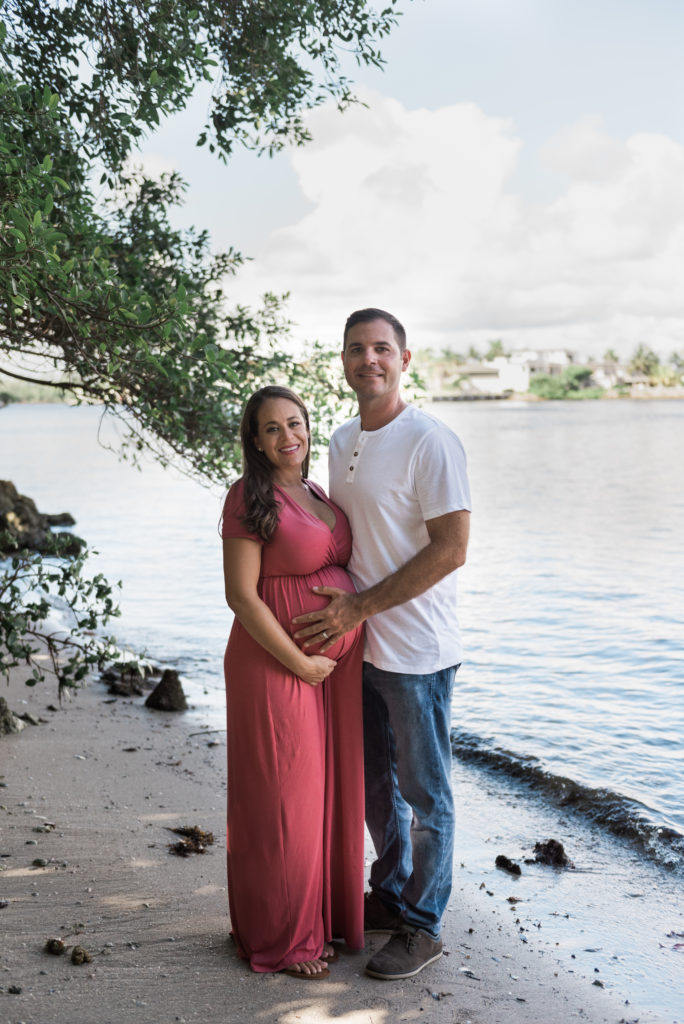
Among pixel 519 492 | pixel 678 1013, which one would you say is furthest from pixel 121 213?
pixel 519 492

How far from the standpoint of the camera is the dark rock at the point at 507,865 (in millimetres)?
5406

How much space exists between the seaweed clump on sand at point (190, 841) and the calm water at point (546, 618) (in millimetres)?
2791

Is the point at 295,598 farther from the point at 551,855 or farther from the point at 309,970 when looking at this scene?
the point at 551,855

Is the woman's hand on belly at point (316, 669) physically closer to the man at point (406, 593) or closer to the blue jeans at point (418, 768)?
the man at point (406, 593)

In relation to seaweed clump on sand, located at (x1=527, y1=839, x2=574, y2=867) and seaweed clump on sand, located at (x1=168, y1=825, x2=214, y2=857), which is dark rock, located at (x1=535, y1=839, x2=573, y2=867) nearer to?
seaweed clump on sand, located at (x1=527, y1=839, x2=574, y2=867)

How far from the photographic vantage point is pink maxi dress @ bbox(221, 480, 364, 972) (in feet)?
11.7

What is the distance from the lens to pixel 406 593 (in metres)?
3.62

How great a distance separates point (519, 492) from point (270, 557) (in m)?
31.7

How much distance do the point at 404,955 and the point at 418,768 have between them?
74 centimetres

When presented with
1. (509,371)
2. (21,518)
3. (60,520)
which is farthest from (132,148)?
(509,371)

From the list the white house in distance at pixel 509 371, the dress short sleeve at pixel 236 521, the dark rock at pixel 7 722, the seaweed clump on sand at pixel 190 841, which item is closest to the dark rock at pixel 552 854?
the seaweed clump on sand at pixel 190 841

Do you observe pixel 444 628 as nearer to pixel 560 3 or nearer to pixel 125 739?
pixel 125 739

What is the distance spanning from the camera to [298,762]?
3.58 m

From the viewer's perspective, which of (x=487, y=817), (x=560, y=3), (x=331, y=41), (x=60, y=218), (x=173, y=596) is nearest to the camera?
(x=60, y=218)
